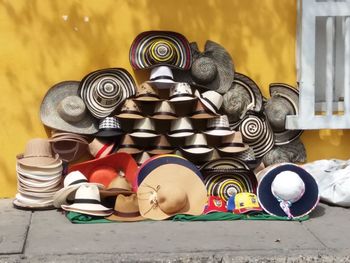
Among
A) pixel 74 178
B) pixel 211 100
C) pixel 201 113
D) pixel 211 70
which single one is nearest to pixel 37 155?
pixel 74 178

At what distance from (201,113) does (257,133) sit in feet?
1.95

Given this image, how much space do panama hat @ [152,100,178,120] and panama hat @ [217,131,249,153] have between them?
49 cm

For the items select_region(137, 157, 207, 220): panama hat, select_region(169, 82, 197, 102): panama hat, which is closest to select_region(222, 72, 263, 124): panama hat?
select_region(169, 82, 197, 102): panama hat

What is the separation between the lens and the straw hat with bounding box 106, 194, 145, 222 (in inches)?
192

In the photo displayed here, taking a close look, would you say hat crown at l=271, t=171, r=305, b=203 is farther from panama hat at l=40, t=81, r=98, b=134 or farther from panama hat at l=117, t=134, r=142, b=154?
panama hat at l=40, t=81, r=98, b=134

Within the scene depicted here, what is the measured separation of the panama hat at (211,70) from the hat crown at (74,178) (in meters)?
1.28

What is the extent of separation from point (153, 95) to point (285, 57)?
135 centimetres

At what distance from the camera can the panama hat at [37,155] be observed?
207 inches

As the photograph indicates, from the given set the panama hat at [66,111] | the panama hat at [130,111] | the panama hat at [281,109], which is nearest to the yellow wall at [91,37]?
the panama hat at [66,111]

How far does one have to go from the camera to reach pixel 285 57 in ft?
19.4

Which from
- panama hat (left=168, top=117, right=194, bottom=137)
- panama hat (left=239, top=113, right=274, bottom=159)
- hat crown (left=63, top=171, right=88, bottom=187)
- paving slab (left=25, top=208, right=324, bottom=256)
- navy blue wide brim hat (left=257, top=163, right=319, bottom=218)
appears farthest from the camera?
panama hat (left=239, top=113, right=274, bottom=159)

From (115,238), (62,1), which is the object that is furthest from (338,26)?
(115,238)

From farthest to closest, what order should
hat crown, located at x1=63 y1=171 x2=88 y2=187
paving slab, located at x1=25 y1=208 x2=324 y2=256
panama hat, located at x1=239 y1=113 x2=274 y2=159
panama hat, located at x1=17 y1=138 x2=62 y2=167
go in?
1. panama hat, located at x1=239 y1=113 x2=274 y2=159
2. panama hat, located at x1=17 y1=138 x2=62 y2=167
3. hat crown, located at x1=63 y1=171 x2=88 y2=187
4. paving slab, located at x1=25 y1=208 x2=324 y2=256

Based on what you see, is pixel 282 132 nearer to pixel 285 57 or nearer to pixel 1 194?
pixel 285 57
